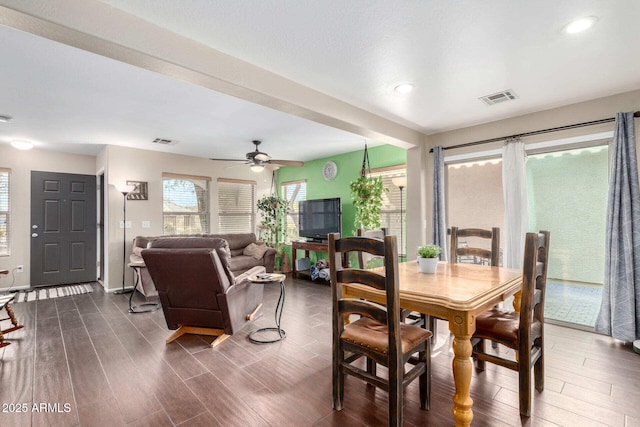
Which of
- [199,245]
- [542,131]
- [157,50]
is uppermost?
[157,50]

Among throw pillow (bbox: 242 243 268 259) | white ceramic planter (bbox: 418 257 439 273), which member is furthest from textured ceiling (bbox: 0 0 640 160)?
throw pillow (bbox: 242 243 268 259)

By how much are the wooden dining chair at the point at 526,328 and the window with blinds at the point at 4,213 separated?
7163 mm

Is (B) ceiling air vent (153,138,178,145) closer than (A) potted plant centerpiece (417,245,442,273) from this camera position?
No

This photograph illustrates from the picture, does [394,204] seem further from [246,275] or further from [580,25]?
[580,25]

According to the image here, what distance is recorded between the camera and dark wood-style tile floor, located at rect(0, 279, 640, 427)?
189 centimetres

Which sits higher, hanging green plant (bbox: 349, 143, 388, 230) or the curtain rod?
the curtain rod

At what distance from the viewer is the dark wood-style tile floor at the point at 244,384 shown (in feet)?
6.20

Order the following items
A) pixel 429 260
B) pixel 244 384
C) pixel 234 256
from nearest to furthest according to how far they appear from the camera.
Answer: pixel 244 384
pixel 429 260
pixel 234 256

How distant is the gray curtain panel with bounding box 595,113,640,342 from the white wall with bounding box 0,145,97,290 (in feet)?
27.2

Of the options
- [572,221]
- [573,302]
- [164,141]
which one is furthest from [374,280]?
[164,141]

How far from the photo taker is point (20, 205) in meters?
5.37

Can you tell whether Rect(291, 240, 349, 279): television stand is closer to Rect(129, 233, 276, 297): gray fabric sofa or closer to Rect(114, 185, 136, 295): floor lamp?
Rect(129, 233, 276, 297): gray fabric sofa

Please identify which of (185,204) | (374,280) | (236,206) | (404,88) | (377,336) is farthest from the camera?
(236,206)

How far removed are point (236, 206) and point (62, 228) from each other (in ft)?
10.6
